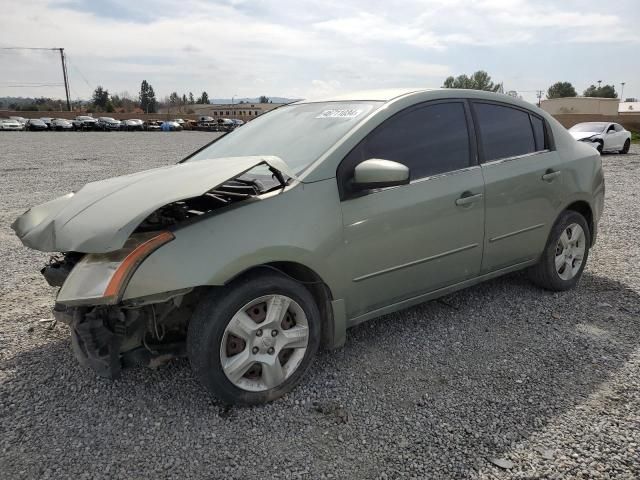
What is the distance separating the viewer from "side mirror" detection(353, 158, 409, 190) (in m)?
2.82

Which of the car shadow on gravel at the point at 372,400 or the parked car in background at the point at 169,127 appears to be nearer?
the car shadow on gravel at the point at 372,400

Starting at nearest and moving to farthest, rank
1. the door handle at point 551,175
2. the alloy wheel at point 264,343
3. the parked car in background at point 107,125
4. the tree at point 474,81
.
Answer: the alloy wheel at point 264,343 < the door handle at point 551,175 < the parked car in background at point 107,125 < the tree at point 474,81

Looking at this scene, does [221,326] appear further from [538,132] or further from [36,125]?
[36,125]

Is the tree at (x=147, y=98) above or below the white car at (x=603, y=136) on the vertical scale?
above

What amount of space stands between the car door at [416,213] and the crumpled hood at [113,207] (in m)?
0.55

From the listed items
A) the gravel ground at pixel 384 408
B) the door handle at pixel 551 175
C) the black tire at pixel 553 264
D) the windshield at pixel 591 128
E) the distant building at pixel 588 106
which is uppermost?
the distant building at pixel 588 106

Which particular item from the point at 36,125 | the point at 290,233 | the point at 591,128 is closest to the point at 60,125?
the point at 36,125

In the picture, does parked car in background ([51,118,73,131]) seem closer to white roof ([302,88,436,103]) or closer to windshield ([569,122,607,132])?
windshield ([569,122,607,132])

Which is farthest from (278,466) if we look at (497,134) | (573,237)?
(573,237)

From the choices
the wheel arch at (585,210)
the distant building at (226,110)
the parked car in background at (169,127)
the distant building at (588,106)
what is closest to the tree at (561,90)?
the distant building at (588,106)

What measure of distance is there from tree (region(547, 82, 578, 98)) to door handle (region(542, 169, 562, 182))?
317 feet

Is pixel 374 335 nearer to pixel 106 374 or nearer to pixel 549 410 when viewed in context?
pixel 549 410

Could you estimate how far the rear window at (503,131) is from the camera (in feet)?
12.2

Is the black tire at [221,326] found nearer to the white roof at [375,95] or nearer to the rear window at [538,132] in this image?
the white roof at [375,95]
